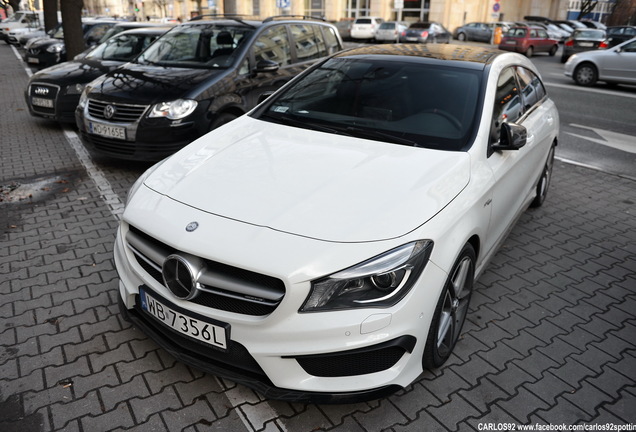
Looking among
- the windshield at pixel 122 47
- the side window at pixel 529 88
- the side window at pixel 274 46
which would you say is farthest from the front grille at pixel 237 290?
the windshield at pixel 122 47

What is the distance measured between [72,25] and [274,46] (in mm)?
8671

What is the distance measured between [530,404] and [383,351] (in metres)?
0.99

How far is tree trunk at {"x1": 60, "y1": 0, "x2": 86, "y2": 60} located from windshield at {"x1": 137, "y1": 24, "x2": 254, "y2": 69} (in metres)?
7.45

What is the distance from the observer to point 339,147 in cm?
329

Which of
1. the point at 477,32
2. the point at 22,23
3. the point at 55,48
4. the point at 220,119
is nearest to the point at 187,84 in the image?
the point at 220,119

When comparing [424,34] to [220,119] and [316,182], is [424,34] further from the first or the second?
[316,182]

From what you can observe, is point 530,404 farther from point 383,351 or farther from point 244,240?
point 244,240

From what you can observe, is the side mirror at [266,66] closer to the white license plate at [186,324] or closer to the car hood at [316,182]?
the car hood at [316,182]

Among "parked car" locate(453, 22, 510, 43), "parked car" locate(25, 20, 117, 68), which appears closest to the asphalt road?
"parked car" locate(25, 20, 117, 68)

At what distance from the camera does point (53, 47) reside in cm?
1558

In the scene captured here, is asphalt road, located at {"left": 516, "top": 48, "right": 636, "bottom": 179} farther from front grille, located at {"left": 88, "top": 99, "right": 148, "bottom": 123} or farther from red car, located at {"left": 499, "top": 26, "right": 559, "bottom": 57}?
red car, located at {"left": 499, "top": 26, "right": 559, "bottom": 57}

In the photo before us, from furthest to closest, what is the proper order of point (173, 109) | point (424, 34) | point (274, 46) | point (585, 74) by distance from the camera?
point (424, 34), point (585, 74), point (274, 46), point (173, 109)

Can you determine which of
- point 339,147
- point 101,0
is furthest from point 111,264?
point 101,0

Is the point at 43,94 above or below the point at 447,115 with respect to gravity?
below
